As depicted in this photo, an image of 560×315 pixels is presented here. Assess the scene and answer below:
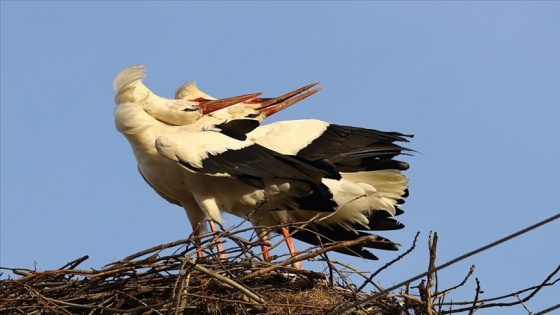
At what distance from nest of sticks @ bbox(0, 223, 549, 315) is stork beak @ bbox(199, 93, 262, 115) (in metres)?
2.08

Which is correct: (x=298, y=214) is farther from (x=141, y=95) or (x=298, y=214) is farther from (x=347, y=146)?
(x=141, y=95)

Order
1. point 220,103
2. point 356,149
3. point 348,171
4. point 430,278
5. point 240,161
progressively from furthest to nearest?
point 220,103, point 348,171, point 356,149, point 240,161, point 430,278

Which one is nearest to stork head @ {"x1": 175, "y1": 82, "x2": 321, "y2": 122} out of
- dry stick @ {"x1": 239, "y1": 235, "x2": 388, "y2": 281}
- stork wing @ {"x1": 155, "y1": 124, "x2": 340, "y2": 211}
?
stork wing @ {"x1": 155, "y1": 124, "x2": 340, "y2": 211}

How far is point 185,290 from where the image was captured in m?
7.26

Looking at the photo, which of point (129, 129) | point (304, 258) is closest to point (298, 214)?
point (129, 129)

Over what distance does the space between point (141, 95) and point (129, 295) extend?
2.48 metres

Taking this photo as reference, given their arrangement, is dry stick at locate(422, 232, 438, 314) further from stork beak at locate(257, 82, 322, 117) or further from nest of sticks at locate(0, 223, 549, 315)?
stork beak at locate(257, 82, 322, 117)

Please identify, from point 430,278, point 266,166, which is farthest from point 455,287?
point 266,166

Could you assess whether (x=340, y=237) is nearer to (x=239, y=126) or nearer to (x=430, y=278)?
(x=239, y=126)

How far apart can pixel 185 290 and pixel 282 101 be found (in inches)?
117

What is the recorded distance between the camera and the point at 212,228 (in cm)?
875

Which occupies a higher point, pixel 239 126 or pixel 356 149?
pixel 239 126

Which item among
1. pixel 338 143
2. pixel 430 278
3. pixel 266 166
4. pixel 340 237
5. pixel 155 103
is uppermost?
pixel 155 103

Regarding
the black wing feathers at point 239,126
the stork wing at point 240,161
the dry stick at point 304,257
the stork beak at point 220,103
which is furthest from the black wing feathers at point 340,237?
the dry stick at point 304,257
